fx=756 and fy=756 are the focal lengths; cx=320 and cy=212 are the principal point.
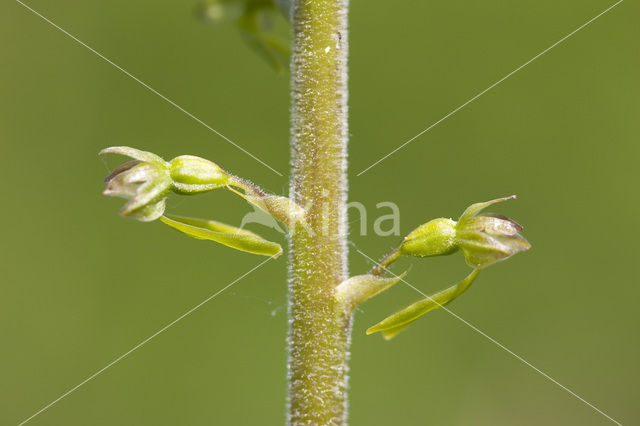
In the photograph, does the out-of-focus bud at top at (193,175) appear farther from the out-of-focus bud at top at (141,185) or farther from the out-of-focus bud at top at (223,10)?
the out-of-focus bud at top at (223,10)

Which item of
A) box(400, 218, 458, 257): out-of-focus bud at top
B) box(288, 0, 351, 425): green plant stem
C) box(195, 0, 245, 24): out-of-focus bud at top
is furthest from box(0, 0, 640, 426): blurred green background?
box(288, 0, 351, 425): green plant stem

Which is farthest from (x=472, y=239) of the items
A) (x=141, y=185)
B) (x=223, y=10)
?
(x=223, y=10)

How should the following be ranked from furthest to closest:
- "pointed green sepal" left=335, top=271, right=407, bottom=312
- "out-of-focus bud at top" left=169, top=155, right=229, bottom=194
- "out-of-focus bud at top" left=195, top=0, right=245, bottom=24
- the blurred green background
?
the blurred green background
"out-of-focus bud at top" left=195, top=0, right=245, bottom=24
"out-of-focus bud at top" left=169, top=155, right=229, bottom=194
"pointed green sepal" left=335, top=271, right=407, bottom=312

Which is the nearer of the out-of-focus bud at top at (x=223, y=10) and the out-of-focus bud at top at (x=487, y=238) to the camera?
the out-of-focus bud at top at (x=487, y=238)

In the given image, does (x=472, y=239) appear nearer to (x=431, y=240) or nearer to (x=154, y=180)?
(x=431, y=240)

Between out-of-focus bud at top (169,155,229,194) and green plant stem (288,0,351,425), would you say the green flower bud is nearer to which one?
green plant stem (288,0,351,425)

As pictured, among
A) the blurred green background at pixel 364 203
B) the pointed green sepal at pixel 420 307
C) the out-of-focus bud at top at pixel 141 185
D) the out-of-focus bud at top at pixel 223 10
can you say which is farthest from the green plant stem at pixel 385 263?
the blurred green background at pixel 364 203

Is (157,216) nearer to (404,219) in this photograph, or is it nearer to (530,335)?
(404,219)
